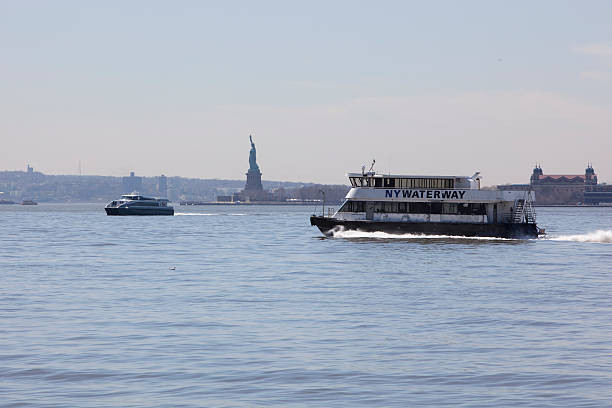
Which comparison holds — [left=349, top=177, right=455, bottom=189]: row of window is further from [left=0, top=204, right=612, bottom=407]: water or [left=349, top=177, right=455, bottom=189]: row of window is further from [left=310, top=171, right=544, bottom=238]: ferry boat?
[left=0, top=204, right=612, bottom=407]: water

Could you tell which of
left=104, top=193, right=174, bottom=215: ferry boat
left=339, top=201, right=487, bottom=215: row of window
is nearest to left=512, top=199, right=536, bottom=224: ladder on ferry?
left=339, top=201, right=487, bottom=215: row of window

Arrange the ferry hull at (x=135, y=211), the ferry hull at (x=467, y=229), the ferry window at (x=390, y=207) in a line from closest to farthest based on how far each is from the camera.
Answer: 1. the ferry hull at (x=467, y=229)
2. the ferry window at (x=390, y=207)
3. the ferry hull at (x=135, y=211)

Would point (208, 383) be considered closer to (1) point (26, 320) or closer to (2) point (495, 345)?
(2) point (495, 345)

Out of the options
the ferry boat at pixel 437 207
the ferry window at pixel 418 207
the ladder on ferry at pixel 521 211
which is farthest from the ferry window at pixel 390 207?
the ladder on ferry at pixel 521 211

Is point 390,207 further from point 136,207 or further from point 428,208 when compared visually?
point 136,207

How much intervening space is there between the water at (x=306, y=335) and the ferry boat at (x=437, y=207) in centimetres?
2478

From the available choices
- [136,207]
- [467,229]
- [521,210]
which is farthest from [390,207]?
[136,207]

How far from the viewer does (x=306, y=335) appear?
24859 millimetres

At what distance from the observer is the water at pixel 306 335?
1802cm

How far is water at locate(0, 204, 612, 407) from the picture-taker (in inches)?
709

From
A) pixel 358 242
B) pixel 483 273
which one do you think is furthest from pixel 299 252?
pixel 483 273

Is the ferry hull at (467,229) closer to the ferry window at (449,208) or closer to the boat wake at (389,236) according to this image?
the boat wake at (389,236)

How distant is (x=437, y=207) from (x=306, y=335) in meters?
53.4

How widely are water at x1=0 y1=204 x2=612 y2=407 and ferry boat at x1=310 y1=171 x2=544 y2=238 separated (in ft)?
81.3
